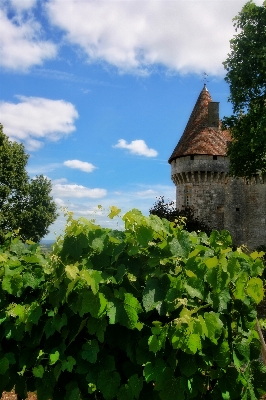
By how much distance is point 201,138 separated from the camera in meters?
28.6

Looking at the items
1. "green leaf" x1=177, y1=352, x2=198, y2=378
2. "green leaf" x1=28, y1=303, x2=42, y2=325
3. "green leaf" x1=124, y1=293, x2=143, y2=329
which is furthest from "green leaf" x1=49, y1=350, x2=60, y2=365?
"green leaf" x1=177, y1=352, x2=198, y2=378

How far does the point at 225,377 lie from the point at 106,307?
1119 mm

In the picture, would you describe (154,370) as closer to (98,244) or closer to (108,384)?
(108,384)

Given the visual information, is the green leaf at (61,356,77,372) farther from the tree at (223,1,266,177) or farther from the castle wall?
the castle wall

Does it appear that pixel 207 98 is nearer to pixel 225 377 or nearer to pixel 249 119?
pixel 249 119

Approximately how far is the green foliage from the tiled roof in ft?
82.5

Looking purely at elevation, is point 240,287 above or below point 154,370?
above

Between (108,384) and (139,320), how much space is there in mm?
543

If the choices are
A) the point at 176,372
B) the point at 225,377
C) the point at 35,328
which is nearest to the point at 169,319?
the point at 176,372

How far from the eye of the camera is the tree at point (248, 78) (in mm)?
16797

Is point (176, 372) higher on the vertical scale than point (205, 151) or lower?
lower

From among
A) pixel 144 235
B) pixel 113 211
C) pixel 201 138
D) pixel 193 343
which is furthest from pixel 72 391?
pixel 201 138

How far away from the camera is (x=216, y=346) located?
3121 millimetres

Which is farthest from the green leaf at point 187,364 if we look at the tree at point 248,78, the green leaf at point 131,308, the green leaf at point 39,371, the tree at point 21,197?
the tree at point 21,197
